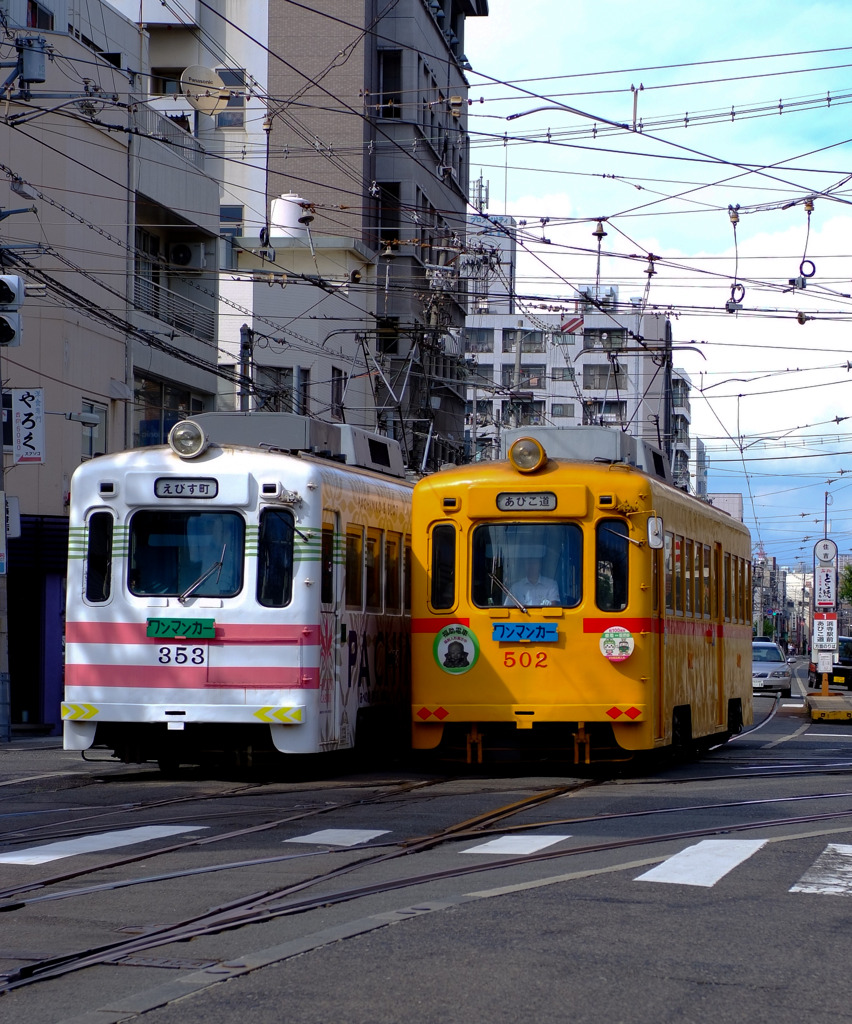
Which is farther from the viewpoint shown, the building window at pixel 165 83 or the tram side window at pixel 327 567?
the building window at pixel 165 83

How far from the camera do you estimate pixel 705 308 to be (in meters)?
22.2

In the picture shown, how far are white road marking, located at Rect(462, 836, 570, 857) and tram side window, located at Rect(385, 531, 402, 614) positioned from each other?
649 centimetres

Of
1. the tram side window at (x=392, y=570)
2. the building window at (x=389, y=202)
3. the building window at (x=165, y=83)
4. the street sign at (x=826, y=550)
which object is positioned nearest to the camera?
the tram side window at (x=392, y=570)

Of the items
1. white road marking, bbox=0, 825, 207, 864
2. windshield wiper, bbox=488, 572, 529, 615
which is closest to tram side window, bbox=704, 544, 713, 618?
windshield wiper, bbox=488, 572, 529, 615

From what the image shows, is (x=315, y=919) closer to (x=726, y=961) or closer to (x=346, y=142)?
(x=726, y=961)

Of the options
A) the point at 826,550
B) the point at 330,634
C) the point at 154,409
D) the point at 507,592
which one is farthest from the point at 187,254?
the point at 330,634

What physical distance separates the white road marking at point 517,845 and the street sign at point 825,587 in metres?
24.6

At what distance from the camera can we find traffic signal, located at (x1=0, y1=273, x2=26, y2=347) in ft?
59.2

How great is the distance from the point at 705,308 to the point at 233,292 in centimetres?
2487

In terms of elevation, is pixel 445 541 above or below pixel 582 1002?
above

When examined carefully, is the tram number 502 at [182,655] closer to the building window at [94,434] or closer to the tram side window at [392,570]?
the tram side window at [392,570]

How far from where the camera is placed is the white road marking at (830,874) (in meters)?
8.35

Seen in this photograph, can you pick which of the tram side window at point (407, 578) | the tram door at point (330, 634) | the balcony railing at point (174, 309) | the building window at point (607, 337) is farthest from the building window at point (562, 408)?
the tram door at point (330, 634)

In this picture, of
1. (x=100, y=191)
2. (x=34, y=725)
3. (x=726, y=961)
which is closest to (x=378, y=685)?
(x=726, y=961)
